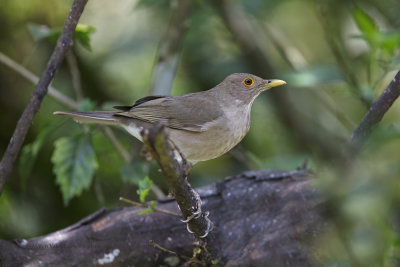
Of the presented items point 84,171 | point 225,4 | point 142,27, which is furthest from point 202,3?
point 84,171

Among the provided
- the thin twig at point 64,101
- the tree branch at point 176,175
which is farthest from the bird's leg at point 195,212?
the thin twig at point 64,101

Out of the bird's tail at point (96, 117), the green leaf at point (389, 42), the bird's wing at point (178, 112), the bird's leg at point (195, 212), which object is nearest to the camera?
the bird's leg at point (195, 212)

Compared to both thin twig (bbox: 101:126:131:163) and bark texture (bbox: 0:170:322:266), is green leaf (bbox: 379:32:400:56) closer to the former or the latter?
bark texture (bbox: 0:170:322:266)

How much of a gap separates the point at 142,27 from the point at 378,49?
3895 millimetres

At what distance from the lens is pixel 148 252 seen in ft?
12.0

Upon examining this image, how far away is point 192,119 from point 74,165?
1183mm

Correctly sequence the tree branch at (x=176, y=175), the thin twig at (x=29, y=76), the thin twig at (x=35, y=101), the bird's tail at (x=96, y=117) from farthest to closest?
1. the thin twig at (x=29, y=76)
2. the bird's tail at (x=96, y=117)
3. the thin twig at (x=35, y=101)
4. the tree branch at (x=176, y=175)

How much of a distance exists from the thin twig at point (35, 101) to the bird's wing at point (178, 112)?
750mm

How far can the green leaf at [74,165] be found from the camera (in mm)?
4336

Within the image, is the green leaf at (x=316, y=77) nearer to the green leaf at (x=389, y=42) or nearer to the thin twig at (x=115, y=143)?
the green leaf at (x=389, y=42)

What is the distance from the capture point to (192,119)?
13.7ft

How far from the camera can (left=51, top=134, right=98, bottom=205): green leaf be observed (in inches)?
171

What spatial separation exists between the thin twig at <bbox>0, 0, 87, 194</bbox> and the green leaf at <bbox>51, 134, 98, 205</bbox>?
0.88 m

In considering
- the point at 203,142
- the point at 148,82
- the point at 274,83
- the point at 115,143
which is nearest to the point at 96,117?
the point at 203,142
